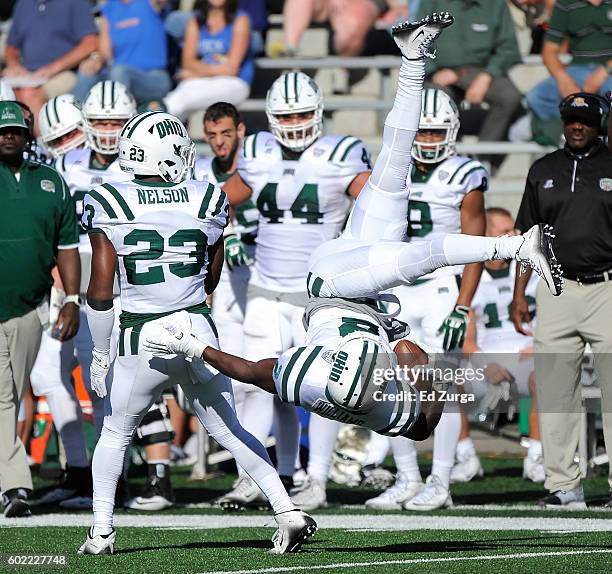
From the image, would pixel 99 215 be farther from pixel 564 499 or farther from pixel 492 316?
pixel 492 316

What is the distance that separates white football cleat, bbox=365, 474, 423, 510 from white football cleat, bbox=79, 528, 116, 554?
209 centimetres

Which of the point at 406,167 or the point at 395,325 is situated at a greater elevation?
the point at 406,167

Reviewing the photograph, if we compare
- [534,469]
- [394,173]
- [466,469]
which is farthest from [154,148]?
[534,469]

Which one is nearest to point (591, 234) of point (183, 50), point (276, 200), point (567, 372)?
point (567, 372)

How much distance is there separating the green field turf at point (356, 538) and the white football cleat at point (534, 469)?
30 cm

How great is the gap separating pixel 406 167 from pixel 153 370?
1.25 metres

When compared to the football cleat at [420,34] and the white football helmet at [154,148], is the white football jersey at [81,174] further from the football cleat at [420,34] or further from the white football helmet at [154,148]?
the football cleat at [420,34]

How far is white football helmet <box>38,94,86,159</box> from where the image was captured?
8.45 metres

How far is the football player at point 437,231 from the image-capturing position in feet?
24.8

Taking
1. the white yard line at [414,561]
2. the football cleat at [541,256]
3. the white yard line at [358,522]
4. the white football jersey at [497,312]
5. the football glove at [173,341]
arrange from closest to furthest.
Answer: the football cleat at [541,256] < the white yard line at [414,561] < the football glove at [173,341] < the white yard line at [358,522] < the white football jersey at [497,312]

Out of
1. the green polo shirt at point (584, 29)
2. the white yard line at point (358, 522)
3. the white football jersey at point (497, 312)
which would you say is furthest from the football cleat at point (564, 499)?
the green polo shirt at point (584, 29)

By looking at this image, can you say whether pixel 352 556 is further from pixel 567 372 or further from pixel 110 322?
pixel 567 372

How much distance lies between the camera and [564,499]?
744 cm

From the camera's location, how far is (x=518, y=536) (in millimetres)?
6312
